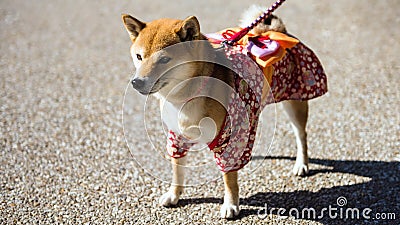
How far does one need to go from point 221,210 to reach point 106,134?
5.17ft

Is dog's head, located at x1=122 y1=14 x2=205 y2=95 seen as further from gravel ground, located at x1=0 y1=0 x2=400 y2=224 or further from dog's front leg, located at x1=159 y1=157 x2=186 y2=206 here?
gravel ground, located at x1=0 y1=0 x2=400 y2=224

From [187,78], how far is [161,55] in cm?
21

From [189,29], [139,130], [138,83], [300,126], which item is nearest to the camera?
[138,83]

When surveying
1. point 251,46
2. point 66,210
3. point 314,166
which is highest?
point 251,46

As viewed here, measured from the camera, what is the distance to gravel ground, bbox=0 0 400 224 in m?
3.60

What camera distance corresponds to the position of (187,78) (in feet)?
9.64

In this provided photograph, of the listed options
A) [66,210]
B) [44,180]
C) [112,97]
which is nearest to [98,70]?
[112,97]

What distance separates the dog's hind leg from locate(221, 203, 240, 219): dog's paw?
0.72 meters

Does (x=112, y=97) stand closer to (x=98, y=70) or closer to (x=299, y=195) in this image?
(x=98, y=70)

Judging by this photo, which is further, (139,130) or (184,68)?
(139,130)

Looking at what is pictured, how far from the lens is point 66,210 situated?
140 inches

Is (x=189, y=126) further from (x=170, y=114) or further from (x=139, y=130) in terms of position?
(x=139, y=130)

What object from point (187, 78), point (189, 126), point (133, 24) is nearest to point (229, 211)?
point (189, 126)

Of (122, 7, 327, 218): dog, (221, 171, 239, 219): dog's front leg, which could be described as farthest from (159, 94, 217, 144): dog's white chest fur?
(221, 171, 239, 219): dog's front leg
